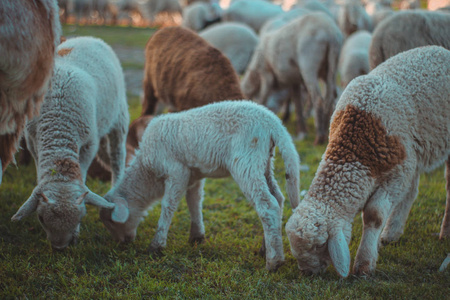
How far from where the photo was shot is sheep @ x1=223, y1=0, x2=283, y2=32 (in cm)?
1819

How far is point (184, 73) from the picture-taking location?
246 inches

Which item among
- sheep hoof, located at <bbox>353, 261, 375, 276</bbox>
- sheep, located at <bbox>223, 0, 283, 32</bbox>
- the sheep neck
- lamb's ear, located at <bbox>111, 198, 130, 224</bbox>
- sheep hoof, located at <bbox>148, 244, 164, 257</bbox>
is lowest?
sheep, located at <bbox>223, 0, 283, 32</bbox>

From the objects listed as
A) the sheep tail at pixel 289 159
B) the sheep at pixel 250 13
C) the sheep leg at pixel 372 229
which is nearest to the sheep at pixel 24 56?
the sheep tail at pixel 289 159

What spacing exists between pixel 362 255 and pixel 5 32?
304cm

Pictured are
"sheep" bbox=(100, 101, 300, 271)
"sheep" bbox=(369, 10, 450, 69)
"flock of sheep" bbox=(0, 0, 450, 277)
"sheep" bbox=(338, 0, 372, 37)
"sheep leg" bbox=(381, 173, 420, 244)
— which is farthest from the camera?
"sheep" bbox=(338, 0, 372, 37)

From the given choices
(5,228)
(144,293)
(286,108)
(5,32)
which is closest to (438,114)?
(144,293)

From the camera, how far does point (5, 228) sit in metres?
4.62

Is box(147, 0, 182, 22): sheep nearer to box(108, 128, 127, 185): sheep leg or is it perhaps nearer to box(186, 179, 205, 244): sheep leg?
box(108, 128, 127, 185): sheep leg

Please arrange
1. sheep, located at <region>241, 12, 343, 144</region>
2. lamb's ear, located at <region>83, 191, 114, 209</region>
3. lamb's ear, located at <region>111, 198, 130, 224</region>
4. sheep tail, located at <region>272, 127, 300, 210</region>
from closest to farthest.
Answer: sheep tail, located at <region>272, 127, 300, 210</region> < lamb's ear, located at <region>83, 191, 114, 209</region> < lamb's ear, located at <region>111, 198, 130, 224</region> < sheep, located at <region>241, 12, 343, 144</region>

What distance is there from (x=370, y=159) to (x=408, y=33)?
2.97 m

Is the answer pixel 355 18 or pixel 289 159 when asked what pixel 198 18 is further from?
pixel 289 159

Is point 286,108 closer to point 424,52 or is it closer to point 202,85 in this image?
point 202,85

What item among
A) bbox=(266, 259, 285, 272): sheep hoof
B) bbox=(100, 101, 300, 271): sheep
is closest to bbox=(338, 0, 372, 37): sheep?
bbox=(100, 101, 300, 271): sheep

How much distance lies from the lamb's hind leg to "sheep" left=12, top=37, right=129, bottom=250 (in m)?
1.33
